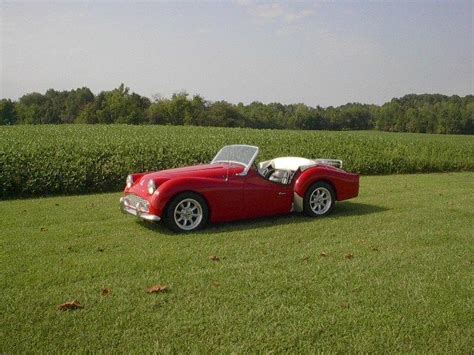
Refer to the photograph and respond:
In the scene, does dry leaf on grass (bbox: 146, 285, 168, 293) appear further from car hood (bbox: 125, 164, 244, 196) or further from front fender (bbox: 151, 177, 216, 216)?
car hood (bbox: 125, 164, 244, 196)

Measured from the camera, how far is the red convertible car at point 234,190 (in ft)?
22.7

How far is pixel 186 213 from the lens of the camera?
7070mm

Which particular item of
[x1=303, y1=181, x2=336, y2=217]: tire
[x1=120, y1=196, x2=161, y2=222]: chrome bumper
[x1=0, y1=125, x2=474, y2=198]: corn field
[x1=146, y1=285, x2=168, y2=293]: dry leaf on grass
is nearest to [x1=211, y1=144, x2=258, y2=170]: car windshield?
[x1=303, y1=181, x2=336, y2=217]: tire

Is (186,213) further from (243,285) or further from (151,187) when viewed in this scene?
(243,285)

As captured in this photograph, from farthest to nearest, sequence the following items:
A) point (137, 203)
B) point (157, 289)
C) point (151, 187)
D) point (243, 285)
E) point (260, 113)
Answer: point (260, 113) < point (137, 203) < point (151, 187) < point (243, 285) < point (157, 289)

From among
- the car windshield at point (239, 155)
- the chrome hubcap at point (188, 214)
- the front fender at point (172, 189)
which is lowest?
the chrome hubcap at point (188, 214)

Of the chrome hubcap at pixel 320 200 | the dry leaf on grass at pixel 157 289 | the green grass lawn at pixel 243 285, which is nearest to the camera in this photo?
the green grass lawn at pixel 243 285

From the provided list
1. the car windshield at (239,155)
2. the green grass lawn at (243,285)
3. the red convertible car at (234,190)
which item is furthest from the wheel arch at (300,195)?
the car windshield at (239,155)

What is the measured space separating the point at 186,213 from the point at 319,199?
2608 millimetres

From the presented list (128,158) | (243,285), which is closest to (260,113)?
(128,158)

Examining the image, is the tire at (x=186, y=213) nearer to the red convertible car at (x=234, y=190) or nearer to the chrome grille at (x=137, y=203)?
the red convertible car at (x=234, y=190)

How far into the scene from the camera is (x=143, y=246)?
6.18 meters

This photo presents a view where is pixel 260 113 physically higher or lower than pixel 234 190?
higher

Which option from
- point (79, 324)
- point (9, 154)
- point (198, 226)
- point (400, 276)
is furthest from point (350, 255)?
point (9, 154)
